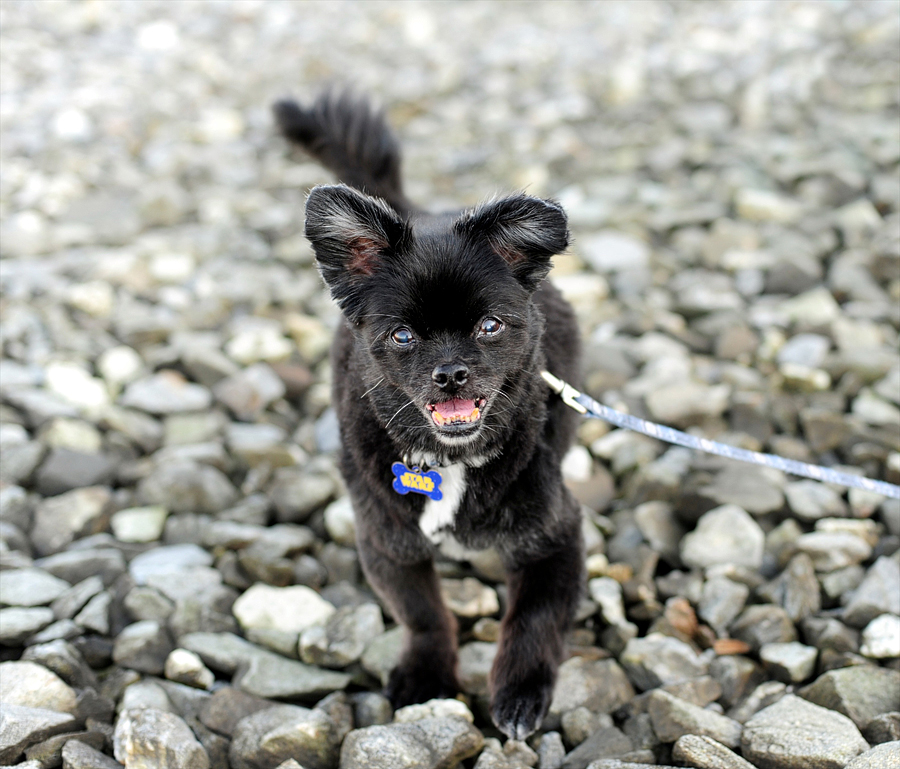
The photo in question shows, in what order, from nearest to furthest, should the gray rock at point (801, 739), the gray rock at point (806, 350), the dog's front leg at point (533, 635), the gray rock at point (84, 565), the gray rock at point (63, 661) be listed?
the gray rock at point (801, 739), the dog's front leg at point (533, 635), the gray rock at point (63, 661), the gray rock at point (84, 565), the gray rock at point (806, 350)

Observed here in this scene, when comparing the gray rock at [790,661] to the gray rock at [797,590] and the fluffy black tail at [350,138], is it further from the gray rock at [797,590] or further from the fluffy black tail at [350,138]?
the fluffy black tail at [350,138]

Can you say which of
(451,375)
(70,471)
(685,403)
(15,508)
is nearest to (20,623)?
(15,508)

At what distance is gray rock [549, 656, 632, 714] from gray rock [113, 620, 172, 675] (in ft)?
5.03

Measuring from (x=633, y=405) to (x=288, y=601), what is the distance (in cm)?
220

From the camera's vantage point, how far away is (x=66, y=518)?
3.96 metres

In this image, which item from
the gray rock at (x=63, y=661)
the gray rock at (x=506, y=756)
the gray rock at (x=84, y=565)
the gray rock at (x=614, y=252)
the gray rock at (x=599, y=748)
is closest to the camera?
the gray rock at (x=506, y=756)

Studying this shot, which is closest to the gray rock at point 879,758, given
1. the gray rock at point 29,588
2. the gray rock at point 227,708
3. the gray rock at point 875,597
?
the gray rock at point 875,597

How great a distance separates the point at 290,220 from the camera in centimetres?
674

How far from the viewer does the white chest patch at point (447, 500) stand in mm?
3012

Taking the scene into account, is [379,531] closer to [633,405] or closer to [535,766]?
[535,766]

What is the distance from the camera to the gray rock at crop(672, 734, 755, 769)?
8.46 ft

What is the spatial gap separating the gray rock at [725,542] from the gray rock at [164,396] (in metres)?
2.79

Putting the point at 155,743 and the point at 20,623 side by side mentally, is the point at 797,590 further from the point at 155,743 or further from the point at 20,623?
the point at 20,623

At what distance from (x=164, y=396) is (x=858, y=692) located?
3744 millimetres
